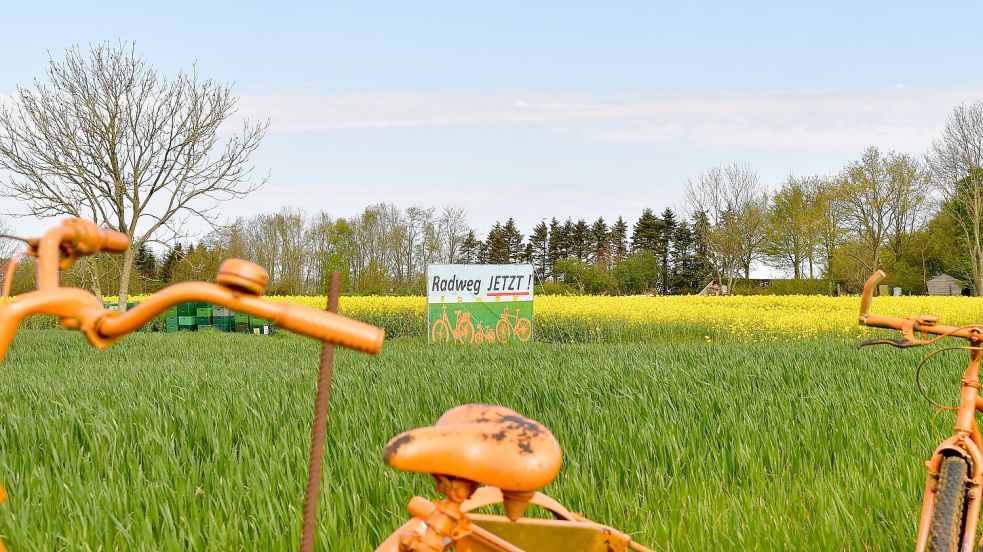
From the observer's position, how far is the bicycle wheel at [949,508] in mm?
1839

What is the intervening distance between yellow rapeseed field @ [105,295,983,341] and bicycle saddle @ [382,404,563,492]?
42.1 feet

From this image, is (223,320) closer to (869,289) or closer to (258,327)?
(258,327)

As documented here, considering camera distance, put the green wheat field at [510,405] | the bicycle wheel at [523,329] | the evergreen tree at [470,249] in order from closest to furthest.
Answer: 1. the green wheat field at [510,405]
2. the bicycle wheel at [523,329]
3. the evergreen tree at [470,249]

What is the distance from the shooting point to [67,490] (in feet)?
8.20

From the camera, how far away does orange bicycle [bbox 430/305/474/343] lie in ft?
40.8

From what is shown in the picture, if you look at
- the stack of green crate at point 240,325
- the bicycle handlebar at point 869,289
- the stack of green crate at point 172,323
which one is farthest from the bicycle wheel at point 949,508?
the stack of green crate at point 172,323

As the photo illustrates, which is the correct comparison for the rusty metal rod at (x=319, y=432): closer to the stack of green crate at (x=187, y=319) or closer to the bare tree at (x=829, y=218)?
the stack of green crate at (x=187, y=319)

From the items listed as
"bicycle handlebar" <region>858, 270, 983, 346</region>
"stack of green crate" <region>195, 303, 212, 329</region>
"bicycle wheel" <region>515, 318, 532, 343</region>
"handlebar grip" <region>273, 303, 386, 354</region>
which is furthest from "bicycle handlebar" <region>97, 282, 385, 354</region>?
"stack of green crate" <region>195, 303, 212, 329</region>

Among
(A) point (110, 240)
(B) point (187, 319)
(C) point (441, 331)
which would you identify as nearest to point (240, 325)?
(B) point (187, 319)

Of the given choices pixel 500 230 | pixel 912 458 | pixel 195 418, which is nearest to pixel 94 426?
pixel 195 418

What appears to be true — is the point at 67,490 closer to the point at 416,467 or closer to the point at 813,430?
the point at 416,467

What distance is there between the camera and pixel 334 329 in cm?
66

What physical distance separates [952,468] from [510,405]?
8.80ft

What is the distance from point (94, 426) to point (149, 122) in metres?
15.3
